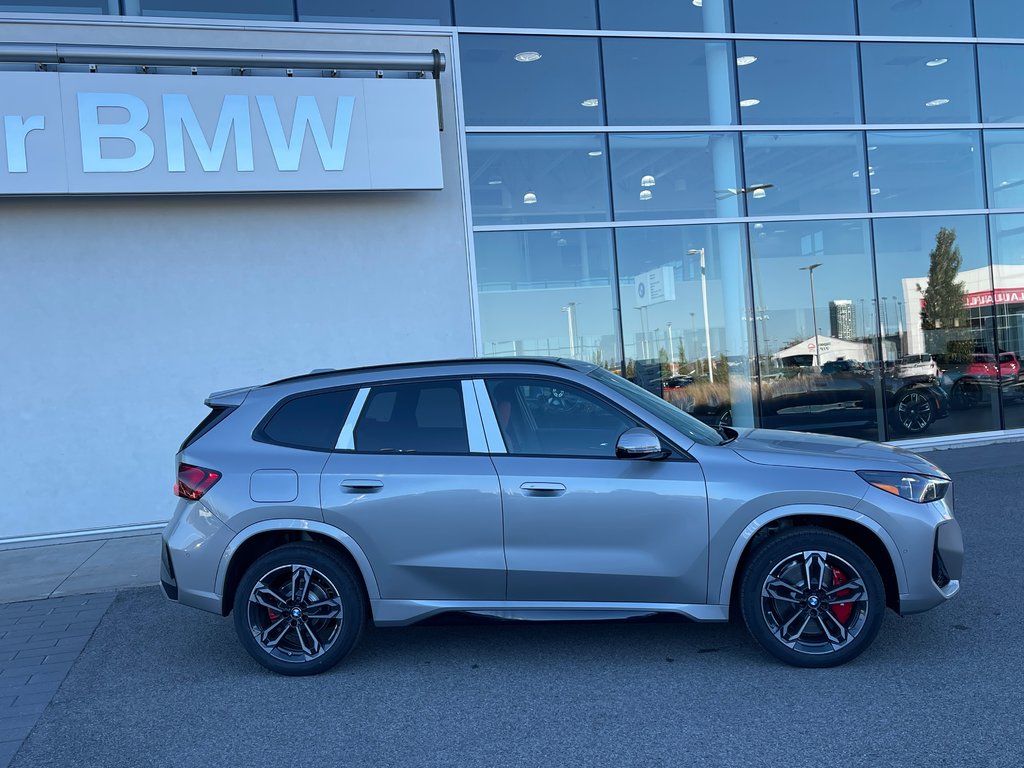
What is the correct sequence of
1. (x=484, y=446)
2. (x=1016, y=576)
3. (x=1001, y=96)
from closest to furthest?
(x=484, y=446), (x=1016, y=576), (x=1001, y=96)

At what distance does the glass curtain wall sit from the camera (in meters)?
11.2

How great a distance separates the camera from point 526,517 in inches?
185

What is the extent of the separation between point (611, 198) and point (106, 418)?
6.66m

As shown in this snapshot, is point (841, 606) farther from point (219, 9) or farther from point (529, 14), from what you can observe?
point (219, 9)

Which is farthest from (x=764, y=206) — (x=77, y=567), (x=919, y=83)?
(x=77, y=567)

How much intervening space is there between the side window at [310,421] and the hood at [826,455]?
88.7 inches

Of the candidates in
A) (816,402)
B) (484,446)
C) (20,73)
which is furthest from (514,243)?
(484,446)

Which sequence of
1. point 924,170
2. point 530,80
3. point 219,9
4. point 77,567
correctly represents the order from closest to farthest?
point 77,567
point 219,9
point 530,80
point 924,170

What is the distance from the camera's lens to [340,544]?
193 inches

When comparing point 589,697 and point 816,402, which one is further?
point 816,402

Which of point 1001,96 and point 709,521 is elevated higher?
point 1001,96

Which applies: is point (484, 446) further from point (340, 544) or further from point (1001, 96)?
point (1001, 96)

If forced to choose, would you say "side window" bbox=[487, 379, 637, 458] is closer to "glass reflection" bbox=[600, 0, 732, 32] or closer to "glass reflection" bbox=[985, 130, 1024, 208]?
"glass reflection" bbox=[600, 0, 732, 32]

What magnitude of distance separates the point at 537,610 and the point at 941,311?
1020 centimetres
